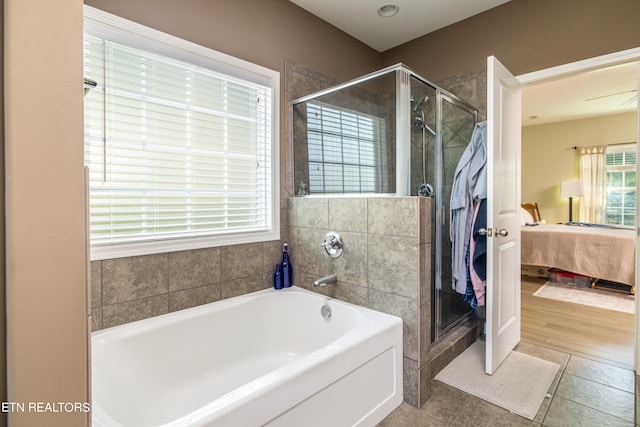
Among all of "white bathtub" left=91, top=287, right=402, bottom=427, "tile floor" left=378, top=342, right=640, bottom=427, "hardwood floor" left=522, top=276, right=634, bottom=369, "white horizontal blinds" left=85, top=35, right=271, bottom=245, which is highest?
"white horizontal blinds" left=85, top=35, right=271, bottom=245

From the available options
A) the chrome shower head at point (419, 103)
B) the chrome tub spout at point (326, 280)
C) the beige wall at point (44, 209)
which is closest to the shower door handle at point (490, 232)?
the chrome shower head at point (419, 103)

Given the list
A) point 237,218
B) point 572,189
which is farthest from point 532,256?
point 237,218

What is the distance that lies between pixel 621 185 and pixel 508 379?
6211 millimetres

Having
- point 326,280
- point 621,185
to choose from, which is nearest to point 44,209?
point 326,280

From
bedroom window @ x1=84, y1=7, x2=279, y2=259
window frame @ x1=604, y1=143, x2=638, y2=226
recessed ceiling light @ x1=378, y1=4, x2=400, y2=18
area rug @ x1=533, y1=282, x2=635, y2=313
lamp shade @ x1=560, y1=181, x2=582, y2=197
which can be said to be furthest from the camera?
lamp shade @ x1=560, y1=181, x2=582, y2=197

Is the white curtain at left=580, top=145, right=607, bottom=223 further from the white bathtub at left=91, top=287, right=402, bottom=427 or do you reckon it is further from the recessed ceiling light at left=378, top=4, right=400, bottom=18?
the white bathtub at left=91, top=287, right=402, bottom=427

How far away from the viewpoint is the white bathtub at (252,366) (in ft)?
3.81

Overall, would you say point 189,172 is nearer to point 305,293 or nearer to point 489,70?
point 305,293

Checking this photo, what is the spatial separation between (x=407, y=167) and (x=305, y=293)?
1.09 meters

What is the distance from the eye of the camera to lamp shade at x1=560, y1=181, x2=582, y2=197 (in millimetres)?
5957

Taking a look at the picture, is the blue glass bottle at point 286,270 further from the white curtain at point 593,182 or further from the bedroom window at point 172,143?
the white curtain at point 593,182

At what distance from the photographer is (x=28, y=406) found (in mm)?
397

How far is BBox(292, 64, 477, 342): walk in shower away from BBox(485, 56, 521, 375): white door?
31cm

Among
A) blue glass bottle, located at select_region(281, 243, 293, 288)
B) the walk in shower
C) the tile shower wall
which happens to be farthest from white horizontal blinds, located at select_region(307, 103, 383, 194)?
blue glass bottle, located at select_region(281, 243, 293, 288)
